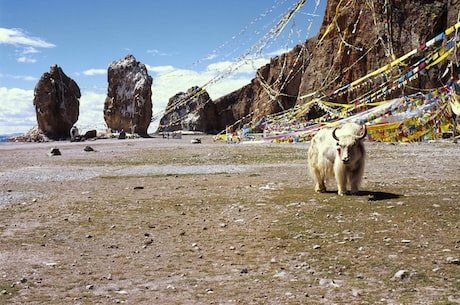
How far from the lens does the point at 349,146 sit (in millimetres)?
10102

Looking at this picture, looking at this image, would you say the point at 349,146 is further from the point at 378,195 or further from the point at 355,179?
the point at 378,195

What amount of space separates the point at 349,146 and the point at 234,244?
13.5ft

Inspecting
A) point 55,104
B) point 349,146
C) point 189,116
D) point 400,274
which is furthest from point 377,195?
point 189,116

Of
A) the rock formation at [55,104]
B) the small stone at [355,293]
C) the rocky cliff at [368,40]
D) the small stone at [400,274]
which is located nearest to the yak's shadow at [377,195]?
the small stone at [400,274]

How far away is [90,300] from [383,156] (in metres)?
17.5

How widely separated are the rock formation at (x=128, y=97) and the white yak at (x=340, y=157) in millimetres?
64808

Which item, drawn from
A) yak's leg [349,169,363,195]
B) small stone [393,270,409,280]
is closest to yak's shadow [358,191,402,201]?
yak's leg [349,169,363,195]

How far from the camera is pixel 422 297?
15.1 ft

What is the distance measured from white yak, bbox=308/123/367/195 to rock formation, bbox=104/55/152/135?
213ft

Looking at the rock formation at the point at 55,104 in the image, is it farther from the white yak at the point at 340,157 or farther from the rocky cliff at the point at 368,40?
the white yak at the point at 340,157

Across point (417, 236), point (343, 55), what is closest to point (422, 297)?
point (417, 236)

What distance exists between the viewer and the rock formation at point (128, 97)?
74938mm

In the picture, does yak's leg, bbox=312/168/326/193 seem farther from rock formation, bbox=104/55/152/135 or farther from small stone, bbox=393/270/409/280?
rock formation, bbox=104/55/152/135

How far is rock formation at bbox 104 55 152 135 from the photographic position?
246 ft
